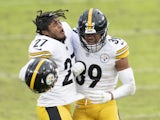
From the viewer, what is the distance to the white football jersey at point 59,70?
7.32 meters

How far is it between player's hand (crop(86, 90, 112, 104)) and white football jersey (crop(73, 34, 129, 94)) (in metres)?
0.06

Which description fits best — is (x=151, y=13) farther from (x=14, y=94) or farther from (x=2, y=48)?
(x=14, y=94)

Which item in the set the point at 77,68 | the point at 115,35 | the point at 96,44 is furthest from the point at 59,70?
the point at 115,35

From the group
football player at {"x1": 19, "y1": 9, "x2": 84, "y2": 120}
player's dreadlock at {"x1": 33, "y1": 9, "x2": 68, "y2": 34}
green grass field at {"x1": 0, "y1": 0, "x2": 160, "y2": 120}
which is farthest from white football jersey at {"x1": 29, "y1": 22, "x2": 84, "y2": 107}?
Answer: green grass field at {"x1": 0, "y1": 0, "x2": 160, "y2": 120}

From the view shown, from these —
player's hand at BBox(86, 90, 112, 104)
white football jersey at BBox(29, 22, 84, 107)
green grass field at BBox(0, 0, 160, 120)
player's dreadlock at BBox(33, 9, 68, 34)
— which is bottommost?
green grass field at BBox(0, 0, 160, 120)

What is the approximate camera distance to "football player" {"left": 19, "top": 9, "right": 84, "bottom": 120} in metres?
7.30

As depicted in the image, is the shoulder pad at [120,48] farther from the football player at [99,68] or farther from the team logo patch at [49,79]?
the team logo patch at [49,79]

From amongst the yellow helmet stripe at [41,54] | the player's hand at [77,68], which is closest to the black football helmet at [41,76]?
the yellow helmet stripe at [41,54]

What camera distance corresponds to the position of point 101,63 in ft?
24.7

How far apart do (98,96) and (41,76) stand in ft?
2.97

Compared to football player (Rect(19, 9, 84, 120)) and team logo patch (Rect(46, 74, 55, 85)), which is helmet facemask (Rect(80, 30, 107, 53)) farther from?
team logo patch (Rect(46, 74, 55, 85))

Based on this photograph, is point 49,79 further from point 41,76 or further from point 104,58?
point 104,58

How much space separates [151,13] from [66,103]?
9.14 m

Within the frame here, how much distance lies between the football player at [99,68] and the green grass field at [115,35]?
10.6 ft
